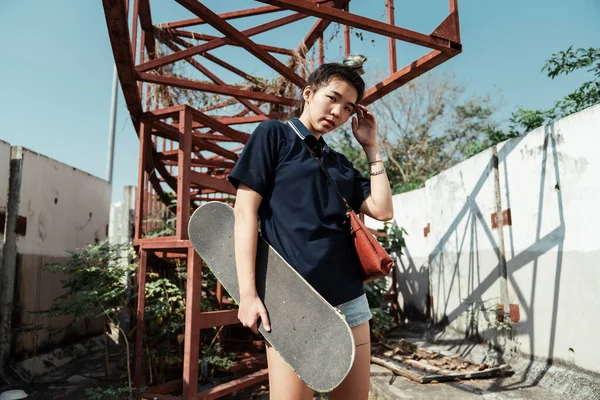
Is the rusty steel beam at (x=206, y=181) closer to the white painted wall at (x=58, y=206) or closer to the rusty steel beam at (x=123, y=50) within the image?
the rusty steel beam at (x=123, y=50)

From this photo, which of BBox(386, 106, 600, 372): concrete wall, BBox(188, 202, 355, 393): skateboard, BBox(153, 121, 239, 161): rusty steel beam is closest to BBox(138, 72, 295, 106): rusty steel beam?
BBox(153, 121, 239, 161): rusty steel beam

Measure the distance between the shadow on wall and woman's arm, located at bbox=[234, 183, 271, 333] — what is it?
117 inches

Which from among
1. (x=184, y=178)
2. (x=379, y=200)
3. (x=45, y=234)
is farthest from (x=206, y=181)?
(x=379, y=200)

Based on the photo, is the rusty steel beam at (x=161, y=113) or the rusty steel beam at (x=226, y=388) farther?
the rusty steel beam at (x=161, y=113)

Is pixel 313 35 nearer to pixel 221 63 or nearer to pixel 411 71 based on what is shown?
pixel 221 63

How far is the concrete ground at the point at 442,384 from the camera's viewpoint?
3074 millimetres

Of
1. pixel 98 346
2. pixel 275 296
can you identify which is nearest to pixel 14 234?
pixel 98 346

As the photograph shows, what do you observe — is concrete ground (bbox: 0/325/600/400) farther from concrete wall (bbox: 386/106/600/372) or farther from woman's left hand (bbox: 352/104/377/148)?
woman's left hand (bbox: 352/104/377/148)

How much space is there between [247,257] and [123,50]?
8.42 ft

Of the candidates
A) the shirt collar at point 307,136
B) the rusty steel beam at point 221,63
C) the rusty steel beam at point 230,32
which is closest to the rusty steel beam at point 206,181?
the rusty steel beam at point 230,32

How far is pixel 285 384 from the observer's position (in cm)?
121

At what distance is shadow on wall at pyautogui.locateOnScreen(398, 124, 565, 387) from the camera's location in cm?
345

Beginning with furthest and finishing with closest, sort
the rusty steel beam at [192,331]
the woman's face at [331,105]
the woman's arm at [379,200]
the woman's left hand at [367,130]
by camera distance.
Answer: the rusty steel beam at [192,331], the woman's left hand at [367,130], the woman's arm at [379,200], the woman's face at [331,105]

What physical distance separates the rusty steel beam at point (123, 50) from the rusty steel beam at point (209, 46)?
0.21m
